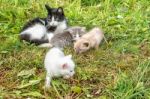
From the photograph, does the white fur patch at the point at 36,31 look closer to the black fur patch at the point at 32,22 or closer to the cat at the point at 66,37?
the black fur patch at the point at 32,22

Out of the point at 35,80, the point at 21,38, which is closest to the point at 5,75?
the point at 35,80

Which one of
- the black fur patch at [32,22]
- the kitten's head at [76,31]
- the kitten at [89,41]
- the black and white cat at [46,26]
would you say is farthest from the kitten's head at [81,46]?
the black fur patch at [32,22]

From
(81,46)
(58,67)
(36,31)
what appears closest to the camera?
(58,67)

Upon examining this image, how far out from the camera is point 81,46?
521cm

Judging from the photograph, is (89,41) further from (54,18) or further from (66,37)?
(54,18)

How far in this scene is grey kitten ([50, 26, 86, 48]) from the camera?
540 cm

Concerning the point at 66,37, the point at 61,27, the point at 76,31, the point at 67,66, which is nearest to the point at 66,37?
the point at 66,37

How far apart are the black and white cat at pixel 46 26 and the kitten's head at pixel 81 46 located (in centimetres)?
45

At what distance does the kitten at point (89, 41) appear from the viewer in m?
5.22

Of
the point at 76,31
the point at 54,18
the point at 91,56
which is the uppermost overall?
the point at 54,18

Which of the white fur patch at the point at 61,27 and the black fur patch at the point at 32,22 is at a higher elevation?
the black fur patch at the point at 32,22

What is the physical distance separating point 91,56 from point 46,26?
771 millimetres

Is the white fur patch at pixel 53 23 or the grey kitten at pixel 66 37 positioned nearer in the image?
the grey kitten at pixel 66 37

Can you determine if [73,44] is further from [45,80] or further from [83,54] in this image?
[45,80]
